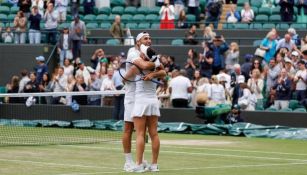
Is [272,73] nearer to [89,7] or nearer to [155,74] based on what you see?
[155,74]

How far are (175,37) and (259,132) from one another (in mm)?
9995

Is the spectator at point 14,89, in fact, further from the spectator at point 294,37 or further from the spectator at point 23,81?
the spectator at point 294,37

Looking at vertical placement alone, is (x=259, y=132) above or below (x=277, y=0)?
below

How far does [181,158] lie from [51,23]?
18857mm

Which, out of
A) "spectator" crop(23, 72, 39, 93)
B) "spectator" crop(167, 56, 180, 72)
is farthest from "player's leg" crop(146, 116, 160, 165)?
"spectator" crop(23, 72, 39, 93)

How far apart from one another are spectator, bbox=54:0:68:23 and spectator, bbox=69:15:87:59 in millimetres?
Answer: 2506

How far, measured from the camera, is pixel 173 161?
18.1 m

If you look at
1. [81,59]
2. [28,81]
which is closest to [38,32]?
[81,59]

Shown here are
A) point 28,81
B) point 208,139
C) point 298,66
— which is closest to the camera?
point 208,139

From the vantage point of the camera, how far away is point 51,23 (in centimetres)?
3681

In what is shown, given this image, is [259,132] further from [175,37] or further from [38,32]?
[38,32]

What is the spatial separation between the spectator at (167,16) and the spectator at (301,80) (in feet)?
29.7

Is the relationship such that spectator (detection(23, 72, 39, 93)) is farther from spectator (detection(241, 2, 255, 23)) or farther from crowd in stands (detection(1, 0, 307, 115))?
spectator (detection(241, 2, 255, 23))

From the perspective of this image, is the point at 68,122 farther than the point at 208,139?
Yes
